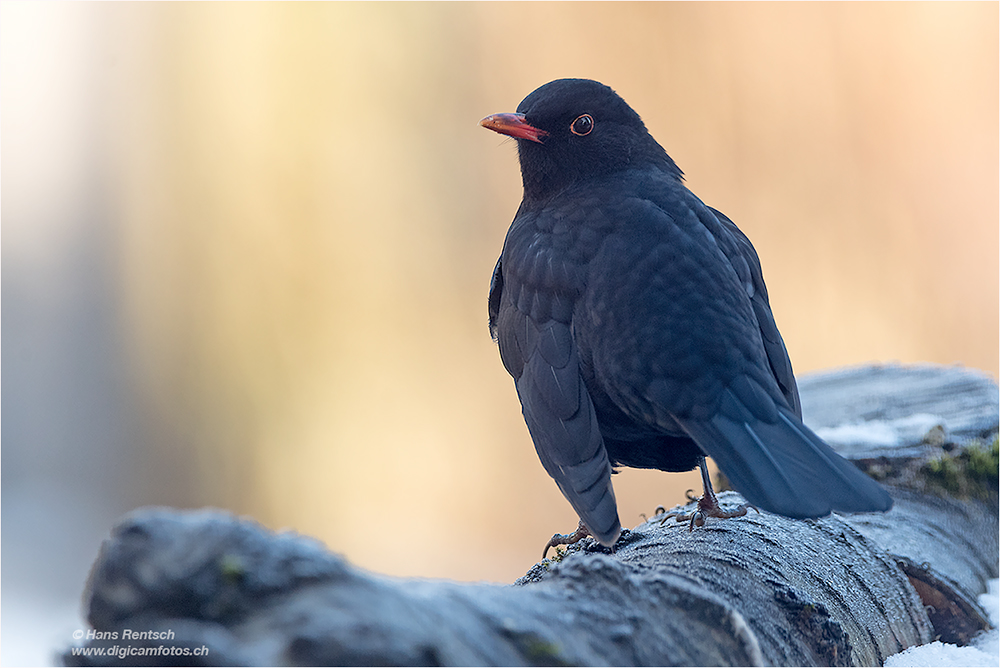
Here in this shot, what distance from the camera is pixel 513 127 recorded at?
9.87 ft

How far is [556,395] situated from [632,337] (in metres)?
0.31

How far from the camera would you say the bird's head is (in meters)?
3.03

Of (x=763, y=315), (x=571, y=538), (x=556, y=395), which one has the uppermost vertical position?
(x=763, y=315)

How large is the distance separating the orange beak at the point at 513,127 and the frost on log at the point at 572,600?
4.93 feet

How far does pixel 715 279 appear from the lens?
2.44 m

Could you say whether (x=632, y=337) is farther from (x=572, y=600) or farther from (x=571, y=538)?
(x=572, y=600)

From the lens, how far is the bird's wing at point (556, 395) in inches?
88.5

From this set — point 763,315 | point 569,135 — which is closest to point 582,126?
point 569,135

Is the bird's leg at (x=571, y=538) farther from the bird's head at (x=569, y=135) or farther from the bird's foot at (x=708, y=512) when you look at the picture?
the bird's head at (x=569, y=135)

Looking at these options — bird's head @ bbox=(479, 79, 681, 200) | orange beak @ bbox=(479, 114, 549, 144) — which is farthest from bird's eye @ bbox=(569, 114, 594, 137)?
orange beak @ bbox=(479, 114, 549, 144)

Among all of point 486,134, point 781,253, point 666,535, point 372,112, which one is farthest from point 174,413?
point 666,535

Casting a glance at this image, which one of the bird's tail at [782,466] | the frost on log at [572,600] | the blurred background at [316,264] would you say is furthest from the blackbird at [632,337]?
the blurred background at [316,264]

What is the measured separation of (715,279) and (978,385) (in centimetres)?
210

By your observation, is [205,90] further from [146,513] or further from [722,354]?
[146,513]
